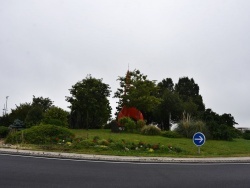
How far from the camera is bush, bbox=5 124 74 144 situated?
21000 mm

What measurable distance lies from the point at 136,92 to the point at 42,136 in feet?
50.3

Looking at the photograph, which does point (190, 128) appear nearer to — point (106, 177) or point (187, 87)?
point (106, 177)

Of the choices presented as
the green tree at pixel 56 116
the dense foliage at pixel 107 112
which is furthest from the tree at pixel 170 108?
the green tree at pixel 56 116

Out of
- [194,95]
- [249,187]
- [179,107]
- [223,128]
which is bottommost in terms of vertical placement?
[249,187]

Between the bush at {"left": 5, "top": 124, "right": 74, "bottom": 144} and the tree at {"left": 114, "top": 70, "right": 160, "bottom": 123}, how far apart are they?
13.7 metres

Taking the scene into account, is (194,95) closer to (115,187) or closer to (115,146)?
(115,146)

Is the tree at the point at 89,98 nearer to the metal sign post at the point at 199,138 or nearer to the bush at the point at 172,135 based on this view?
the bush at the point at 172,135

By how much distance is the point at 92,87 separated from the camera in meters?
33.5

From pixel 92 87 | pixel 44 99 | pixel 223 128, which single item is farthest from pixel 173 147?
pixel 44 99

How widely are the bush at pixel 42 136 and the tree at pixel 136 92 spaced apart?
13.7m

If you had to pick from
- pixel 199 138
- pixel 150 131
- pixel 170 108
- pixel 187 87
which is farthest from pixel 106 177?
pixel 187 87

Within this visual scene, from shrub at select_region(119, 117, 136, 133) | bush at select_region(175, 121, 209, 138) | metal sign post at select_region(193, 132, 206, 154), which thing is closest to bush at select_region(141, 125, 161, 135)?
bush at select_region(175, 121, 209, 138)

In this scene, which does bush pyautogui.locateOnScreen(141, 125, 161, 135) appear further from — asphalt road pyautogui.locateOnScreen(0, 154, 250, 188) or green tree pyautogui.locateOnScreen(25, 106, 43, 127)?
asphalt road pyautogui.locateOnScreen(0, 154, 250, 188)

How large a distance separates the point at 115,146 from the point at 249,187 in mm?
10813
